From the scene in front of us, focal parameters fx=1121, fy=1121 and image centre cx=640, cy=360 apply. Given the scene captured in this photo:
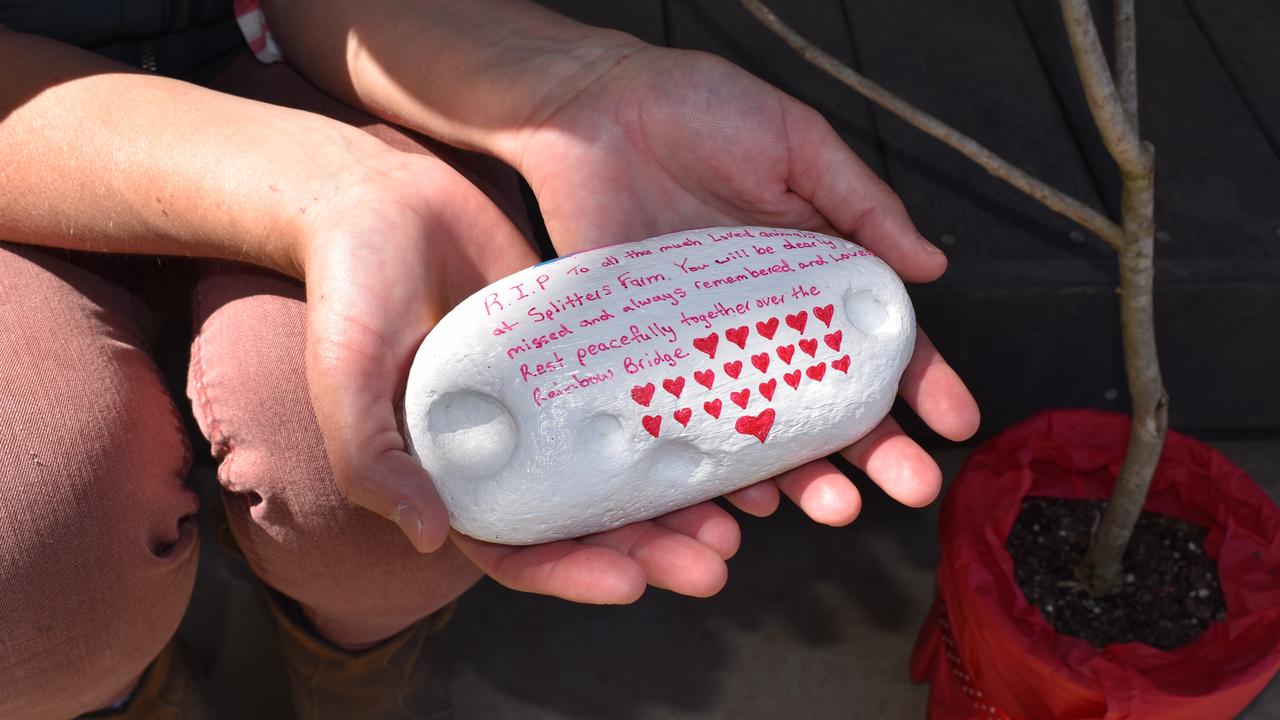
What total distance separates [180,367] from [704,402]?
1.06 metres

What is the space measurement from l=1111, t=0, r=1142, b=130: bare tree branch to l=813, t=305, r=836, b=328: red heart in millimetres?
299

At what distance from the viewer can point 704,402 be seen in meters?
1.00

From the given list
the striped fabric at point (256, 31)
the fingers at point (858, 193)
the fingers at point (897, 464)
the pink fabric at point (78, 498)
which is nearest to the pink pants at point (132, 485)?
the pink fabric at point (78, 498)

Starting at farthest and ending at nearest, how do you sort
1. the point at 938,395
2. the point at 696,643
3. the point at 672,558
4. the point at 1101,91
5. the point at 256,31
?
the point at 696,643, the point at 256,31, the point at 938,395, the point at 672,558, the point at 1101,91

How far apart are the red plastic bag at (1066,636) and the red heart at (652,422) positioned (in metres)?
0.42

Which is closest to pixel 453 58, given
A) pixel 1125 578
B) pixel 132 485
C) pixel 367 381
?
pixel 367 381

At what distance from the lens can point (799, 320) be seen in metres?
1.04

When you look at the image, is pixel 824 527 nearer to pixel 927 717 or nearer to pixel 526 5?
pixel 927 717

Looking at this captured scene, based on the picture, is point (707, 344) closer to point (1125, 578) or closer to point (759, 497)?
point (759, 497)

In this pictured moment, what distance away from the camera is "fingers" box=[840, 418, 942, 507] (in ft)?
3.35

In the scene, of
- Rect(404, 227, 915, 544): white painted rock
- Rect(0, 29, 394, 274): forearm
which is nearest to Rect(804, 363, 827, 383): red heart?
Rect(404, 227, 915, 544): white painted rock

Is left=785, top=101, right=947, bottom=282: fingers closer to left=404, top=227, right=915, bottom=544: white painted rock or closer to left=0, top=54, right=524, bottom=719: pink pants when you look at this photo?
left=404, top=227, right=915, bottom=544: white painted rock

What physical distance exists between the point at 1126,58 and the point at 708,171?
420 millimetres

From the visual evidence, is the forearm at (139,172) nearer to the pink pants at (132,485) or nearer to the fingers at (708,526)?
the pink pants at (132,485)
